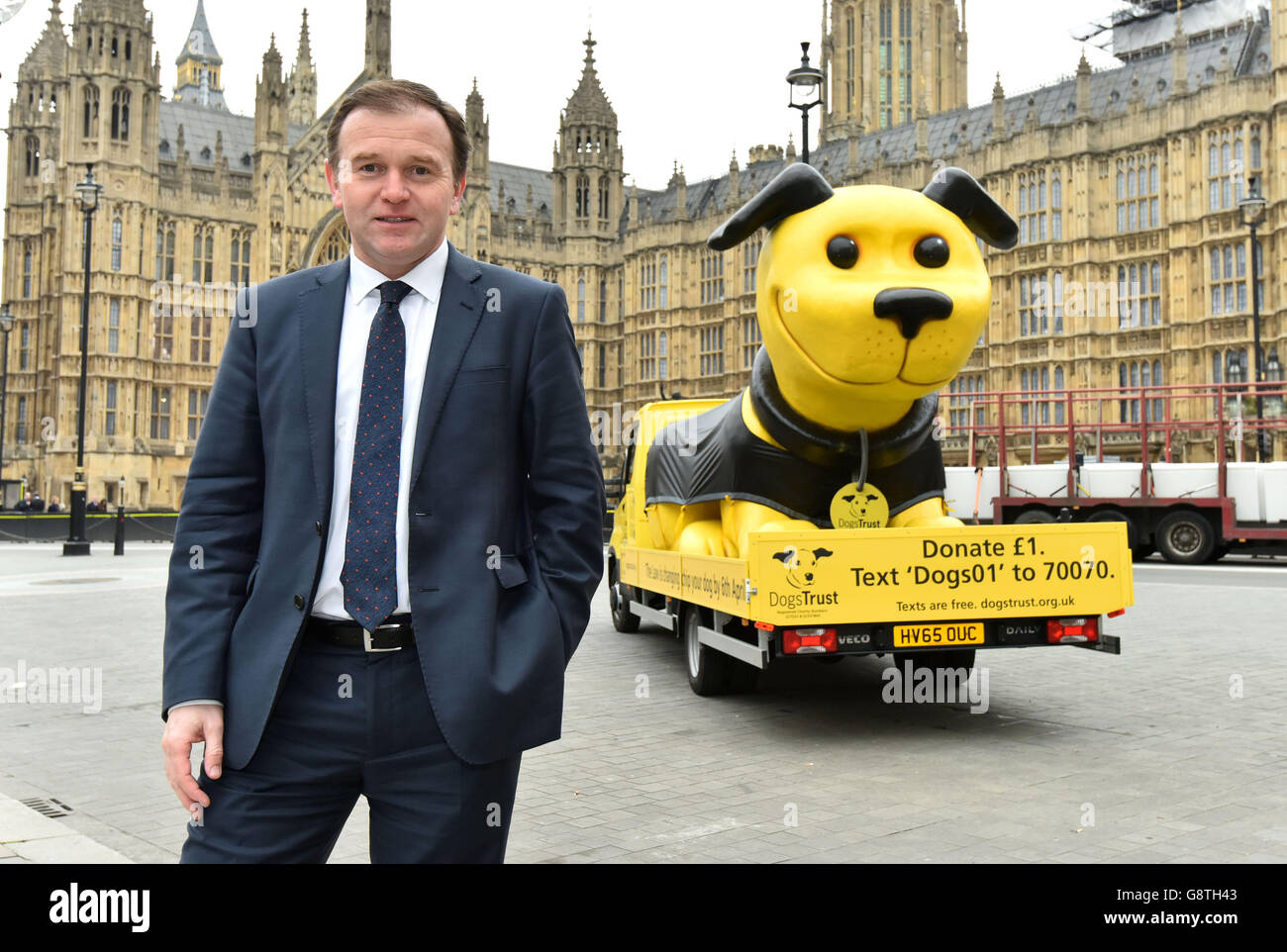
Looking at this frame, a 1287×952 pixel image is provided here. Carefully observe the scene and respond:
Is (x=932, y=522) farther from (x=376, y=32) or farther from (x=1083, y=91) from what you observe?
(x=376, y=32)

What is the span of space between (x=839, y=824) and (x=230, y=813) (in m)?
3.28

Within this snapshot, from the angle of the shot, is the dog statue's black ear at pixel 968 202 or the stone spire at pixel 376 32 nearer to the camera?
the dog statue's black ear at pixel 968 202

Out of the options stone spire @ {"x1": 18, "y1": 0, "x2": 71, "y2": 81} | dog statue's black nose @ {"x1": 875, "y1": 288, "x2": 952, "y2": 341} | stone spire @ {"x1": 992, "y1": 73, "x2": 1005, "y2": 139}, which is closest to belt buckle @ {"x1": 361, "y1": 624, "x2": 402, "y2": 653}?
dog statue's black nose @ {"x1": 875, "y1": 288, "x2": 952, "y2": 341}

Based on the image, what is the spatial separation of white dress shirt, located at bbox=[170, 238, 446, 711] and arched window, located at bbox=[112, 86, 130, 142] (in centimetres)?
4755

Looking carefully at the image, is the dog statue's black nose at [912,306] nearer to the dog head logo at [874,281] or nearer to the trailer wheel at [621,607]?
the dog head logo at [874,281]

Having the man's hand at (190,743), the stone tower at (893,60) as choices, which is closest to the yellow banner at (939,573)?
the man's hand at (190,743)

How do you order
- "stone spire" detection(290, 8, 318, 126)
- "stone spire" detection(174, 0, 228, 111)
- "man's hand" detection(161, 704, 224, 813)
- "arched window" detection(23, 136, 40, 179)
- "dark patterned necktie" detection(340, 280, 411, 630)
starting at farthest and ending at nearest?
"stone spire" detection(174, 0, 228, 111)
"stone spire" detection(290, 8, 318, 126)
"arched window" detection(23, 136, 40, 179)
"dark patterned necktie" detection(340, 280, 411, 630)
"man's hand" detection(161, 704, 224, 813)

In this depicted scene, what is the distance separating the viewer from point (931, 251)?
652cm

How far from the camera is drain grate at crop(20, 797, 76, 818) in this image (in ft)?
16.8

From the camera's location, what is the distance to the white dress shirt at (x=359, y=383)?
234cm

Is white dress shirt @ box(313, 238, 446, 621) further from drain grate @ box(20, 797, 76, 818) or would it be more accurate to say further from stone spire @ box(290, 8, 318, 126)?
stone spire @ box(290, 8, 318, 126)

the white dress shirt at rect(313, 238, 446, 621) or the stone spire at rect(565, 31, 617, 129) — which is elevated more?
the stone spire at rect(565, 31, 617, 129)
